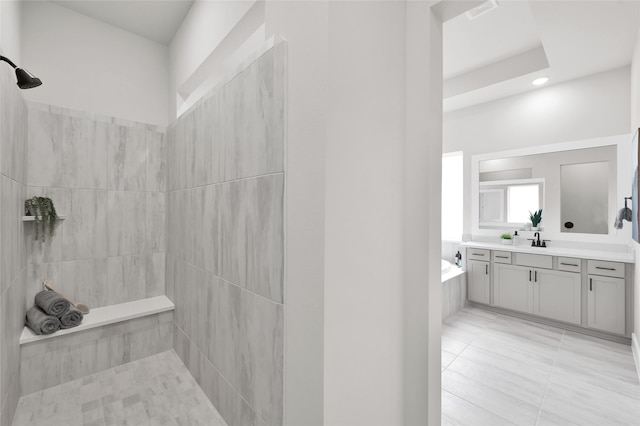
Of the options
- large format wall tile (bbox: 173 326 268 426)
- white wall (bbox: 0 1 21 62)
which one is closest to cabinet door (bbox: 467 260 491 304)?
large format wall tile (bbox: 173 326 268 426)

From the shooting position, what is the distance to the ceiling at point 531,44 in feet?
7.37

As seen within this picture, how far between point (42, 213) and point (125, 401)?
4.69ft

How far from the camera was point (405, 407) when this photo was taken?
1254mm

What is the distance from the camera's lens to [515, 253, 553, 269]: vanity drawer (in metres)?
3.30

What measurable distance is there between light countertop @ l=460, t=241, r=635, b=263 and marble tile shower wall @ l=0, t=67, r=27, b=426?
176 inches

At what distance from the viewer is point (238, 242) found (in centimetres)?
142

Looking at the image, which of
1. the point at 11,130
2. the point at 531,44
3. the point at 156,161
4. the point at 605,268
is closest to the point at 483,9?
the point at 531,44

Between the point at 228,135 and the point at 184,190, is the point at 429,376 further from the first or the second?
the point at 184,190

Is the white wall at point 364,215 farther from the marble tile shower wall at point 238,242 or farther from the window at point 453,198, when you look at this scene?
the window at point 453,198

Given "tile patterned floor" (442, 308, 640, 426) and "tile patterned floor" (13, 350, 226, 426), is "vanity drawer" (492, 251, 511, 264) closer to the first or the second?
"tile patterned floor" (442, 308, 640, 426)

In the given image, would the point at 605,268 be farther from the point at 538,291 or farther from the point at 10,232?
the point at 10,232

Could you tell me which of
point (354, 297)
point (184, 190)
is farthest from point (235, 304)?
point (184, 190)

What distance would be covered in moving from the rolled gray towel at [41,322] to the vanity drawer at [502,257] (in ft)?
14.6

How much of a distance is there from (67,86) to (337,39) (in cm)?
261
